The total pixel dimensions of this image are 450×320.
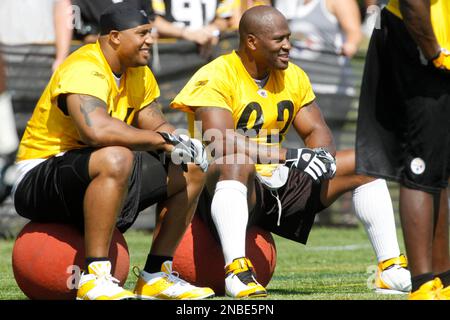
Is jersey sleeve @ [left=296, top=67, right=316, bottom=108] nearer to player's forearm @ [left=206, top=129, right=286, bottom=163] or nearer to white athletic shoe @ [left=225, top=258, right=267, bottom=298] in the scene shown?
player's forearm @ [left=206, top=129, right=286, bottom=163]

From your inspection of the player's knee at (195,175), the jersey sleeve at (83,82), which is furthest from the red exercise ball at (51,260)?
the jersey sleeve at (83,82)

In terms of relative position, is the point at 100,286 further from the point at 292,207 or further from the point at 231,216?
the point at 292,207

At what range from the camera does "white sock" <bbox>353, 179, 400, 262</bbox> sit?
21.9 feet

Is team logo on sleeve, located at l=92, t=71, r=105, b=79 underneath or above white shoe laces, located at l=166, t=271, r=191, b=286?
above

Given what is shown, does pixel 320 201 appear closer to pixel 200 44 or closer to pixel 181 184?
pixel 181 184

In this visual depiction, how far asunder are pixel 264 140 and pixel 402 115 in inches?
59.0

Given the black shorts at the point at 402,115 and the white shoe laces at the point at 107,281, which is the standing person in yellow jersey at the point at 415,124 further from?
the white shoe laces at the point at 107,281

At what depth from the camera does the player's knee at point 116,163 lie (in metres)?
5.69

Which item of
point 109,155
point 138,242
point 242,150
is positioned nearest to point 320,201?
point 242,150

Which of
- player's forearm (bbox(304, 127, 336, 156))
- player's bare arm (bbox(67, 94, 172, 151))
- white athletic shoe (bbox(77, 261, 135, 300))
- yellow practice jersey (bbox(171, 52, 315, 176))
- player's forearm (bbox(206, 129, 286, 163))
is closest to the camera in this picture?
white athletic shoe (bbox(77, 261, 135, 300))

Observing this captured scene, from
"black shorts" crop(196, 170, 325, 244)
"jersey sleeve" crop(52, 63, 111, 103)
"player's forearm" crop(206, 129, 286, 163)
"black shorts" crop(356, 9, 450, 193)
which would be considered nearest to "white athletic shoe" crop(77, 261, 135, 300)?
"jersey sleeve" crop(52, 63, 111, 103)

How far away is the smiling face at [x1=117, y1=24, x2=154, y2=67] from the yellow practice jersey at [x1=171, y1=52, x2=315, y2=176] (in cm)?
48

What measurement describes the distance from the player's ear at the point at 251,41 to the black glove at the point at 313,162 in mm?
722
